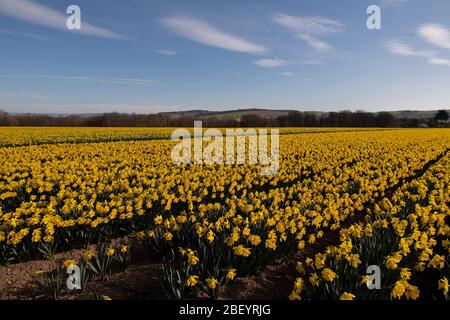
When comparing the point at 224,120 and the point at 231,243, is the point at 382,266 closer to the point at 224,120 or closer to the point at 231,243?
the point at 231,243

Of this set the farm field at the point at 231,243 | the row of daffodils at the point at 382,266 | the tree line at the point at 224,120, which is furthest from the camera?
the tree line at the point at 224,120

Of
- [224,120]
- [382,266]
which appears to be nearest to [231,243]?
[382,266]

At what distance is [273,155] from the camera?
15289mm

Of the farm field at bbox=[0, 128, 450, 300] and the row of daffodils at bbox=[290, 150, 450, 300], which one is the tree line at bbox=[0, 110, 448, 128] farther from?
the row of daffodils at bbox=[290, 150, 450, 300]

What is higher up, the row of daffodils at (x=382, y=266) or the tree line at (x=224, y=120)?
the tree line at (x=224, y=120)

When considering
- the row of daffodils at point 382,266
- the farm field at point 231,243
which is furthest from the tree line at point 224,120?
the row of daffodils at point 382,266

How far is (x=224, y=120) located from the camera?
7481 centimetres

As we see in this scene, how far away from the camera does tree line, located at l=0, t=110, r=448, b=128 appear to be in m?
67.0

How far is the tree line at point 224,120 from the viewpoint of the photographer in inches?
2638

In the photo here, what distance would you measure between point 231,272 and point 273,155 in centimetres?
1169

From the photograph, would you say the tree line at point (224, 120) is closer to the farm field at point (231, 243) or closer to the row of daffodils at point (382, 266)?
the farm field at point (231, 243)

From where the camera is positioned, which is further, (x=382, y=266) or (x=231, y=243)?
(x=231, y=243)
